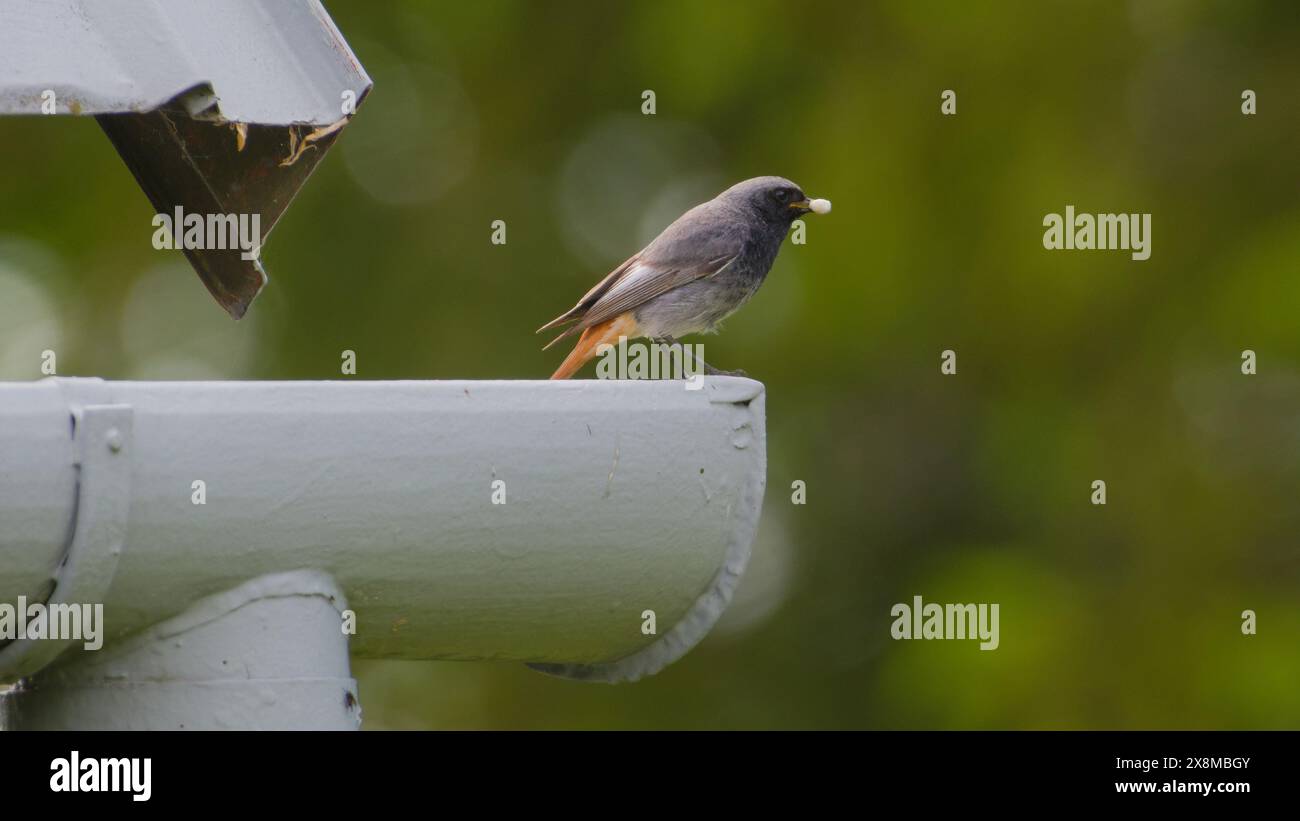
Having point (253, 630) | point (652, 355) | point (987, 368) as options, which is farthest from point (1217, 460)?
point (253, 630)

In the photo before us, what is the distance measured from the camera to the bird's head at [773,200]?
791 centimetres

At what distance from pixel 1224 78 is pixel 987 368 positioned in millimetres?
2448

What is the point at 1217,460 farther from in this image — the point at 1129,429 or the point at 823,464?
the point at 823,464

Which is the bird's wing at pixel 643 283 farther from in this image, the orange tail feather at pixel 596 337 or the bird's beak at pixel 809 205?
the bird's beak at pixel 809 205

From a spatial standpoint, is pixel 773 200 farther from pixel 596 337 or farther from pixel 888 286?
pixel 888 286

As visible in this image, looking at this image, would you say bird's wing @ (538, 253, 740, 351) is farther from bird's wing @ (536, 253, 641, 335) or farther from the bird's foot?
the bird's foot

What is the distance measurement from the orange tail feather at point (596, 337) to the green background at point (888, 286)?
15.5 ft

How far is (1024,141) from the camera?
12539 millimetres

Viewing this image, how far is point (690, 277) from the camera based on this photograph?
7.36 metres

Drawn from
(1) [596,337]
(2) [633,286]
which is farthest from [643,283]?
(1) [596,337]

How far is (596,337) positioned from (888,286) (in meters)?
5.89

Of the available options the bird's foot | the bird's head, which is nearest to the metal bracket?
the bird's foot

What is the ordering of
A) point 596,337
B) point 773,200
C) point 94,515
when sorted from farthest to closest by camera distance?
point 773,200 → point 596,337 → point 94,515

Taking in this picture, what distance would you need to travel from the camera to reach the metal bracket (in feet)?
9.20
